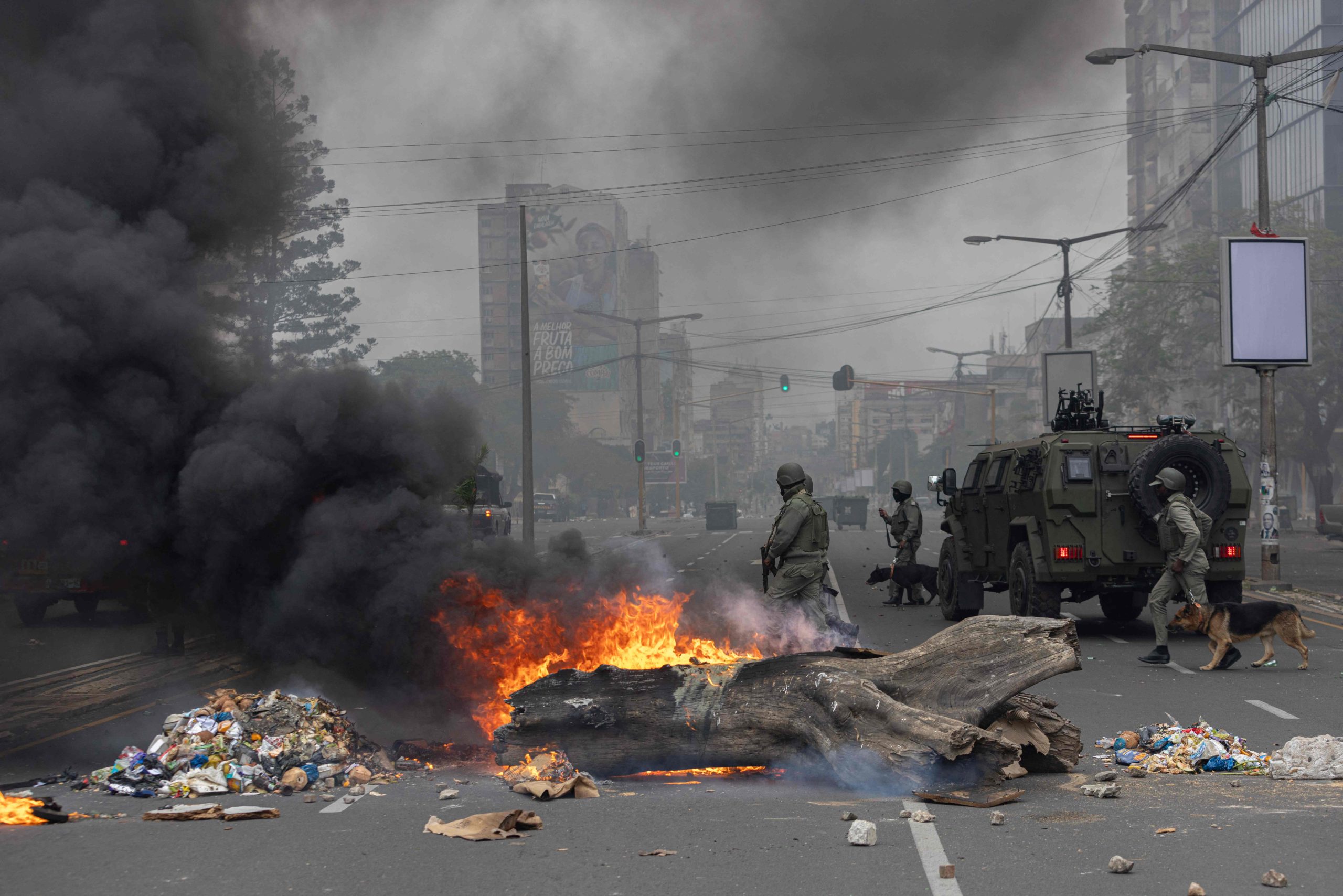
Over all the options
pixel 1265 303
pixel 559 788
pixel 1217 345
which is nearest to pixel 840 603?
pixel 1265 303

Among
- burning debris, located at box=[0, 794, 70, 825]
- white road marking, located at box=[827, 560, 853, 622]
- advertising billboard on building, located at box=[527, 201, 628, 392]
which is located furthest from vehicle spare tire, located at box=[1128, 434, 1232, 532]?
advertising billboard on building, located at box=[527, 201, 628, 392]

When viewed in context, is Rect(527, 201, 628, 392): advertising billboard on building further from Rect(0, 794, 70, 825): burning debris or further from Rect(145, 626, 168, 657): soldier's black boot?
Rect(0, 794, 70, 825): burning debris

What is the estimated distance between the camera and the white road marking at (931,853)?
516cm

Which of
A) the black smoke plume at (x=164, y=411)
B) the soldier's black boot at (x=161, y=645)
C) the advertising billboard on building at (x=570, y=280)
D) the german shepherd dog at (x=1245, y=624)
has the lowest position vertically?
the soldier's black boot at (x=161, y=645)

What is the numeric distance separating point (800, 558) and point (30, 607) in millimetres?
11520

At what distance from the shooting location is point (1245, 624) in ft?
38.2

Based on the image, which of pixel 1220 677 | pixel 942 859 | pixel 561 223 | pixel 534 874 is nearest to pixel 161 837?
pixel 534 874

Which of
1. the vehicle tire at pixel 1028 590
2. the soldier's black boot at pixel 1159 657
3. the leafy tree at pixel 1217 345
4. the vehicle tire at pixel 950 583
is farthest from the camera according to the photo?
the leafy tree at pixel 1217 345

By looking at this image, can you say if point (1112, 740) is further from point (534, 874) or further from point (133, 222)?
point (133, 222)

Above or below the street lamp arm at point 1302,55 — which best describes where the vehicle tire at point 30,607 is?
below

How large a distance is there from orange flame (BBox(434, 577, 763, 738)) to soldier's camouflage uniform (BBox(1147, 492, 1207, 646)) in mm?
5346

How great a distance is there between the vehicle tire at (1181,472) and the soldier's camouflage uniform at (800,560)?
5.46 meters

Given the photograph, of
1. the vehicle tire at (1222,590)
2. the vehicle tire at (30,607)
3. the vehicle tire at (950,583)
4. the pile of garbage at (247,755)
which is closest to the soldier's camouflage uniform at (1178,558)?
the vehicle tire at (1222,590)

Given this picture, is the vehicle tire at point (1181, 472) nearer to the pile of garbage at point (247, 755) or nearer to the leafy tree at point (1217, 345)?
the pile of garbage at point (247, 755)
